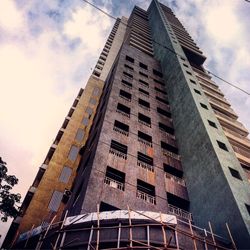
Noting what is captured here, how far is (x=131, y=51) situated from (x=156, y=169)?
72.6 ft

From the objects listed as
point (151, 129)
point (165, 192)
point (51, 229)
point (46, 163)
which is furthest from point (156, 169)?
point (46, 163)

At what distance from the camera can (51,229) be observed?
12703 mm

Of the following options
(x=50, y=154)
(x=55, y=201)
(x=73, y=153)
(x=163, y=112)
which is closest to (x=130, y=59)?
(x=163, y=112)

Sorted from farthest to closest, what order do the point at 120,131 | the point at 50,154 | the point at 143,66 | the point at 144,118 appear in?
the point at 143,66 < the point at 50,154 < the point at 144,118 < the point at 120,131

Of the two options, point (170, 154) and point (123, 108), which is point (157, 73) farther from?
point (170, 154)

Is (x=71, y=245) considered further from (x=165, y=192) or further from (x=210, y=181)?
(x=210, y=181)

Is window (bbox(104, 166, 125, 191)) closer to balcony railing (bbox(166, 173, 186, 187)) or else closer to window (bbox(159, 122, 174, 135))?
balcony railing (bbox(166, 173, 186, 187))

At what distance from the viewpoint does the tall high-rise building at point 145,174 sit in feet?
39.2

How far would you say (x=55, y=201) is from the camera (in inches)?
796

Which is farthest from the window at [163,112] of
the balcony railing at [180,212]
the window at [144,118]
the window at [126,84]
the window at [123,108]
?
the balcony railing at [180,212]

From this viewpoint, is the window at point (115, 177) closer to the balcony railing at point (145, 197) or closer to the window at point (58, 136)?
the balcony railing at point (145, 197)

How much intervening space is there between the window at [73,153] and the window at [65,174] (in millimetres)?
1309

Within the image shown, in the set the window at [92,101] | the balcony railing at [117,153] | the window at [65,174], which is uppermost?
the window at [92,101]

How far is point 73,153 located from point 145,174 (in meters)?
9.23
